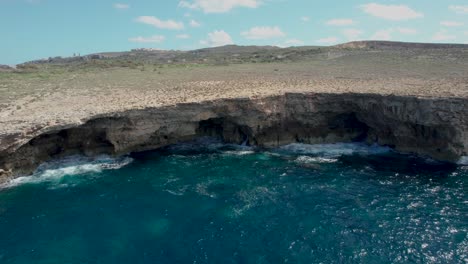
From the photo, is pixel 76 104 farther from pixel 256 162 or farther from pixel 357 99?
pixel 357 99

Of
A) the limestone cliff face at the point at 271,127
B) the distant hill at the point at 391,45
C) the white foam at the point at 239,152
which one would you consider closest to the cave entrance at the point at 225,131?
the limestone cliff face at the point at 271,127

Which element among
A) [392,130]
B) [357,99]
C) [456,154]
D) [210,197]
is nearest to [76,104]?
[210,197]

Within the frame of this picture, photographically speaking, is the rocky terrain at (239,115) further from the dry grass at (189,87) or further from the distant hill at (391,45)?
the distant hill at (391,45)

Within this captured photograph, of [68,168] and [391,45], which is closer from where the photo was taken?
[68,168]

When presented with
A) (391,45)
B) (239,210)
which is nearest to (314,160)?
(239,210)

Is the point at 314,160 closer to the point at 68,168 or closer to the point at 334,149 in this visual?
the point at 334,149

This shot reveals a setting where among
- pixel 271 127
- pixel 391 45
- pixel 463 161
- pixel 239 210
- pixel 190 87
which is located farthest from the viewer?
pixel 391 45

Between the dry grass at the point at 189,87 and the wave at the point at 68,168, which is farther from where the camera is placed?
the dry grass at the point at 189,87
